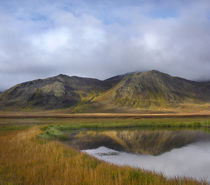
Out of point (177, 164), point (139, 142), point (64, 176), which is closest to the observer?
point (64, 176)

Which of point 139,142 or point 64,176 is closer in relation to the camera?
point 64,176

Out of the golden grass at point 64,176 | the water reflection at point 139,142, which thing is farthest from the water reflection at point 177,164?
the golden grass at point 64,176

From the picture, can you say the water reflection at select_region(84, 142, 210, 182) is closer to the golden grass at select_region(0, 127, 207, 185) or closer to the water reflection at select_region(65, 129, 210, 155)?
the water reflection at select_region(65, 129, 210, 155)

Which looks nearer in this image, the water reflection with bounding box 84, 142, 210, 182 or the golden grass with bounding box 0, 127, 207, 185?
the golden grass with bounding box 0, 127, 207, 185

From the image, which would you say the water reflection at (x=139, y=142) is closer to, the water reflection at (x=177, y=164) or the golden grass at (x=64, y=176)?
the water reflection at (x=177, y=164)

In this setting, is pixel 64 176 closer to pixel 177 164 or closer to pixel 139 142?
pixel 177 164

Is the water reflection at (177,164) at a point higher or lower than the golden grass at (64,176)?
lower

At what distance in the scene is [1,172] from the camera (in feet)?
34.9

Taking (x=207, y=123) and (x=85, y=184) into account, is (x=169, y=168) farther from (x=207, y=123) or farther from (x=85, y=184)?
(x=207, y=123)

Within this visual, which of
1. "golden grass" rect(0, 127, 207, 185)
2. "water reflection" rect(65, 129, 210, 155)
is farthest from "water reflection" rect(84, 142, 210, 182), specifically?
"golden grass" rect(0, 127, 207, 185)

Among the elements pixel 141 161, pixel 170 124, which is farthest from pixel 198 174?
pixel 170 124

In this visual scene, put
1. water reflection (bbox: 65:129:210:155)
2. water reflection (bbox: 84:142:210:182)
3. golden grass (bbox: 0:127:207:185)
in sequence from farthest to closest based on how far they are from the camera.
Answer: water reflection (bbox: 65:129:210:155)
water reflection (bbox: 84:142:210:182)
golden grass (bbox: 0:127:207:185)

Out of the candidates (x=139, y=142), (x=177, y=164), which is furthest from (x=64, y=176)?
(x=139, y=142)

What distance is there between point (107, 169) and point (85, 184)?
133 inches
